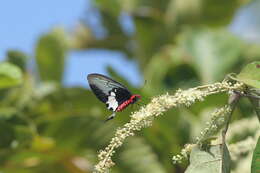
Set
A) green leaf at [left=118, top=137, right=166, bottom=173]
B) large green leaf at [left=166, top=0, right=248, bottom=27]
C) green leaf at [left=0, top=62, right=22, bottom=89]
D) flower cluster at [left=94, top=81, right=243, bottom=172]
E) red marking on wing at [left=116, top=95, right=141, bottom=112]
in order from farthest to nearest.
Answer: large green leaf at [left=166, top=0, right=248, bottom=27]
green leaf at [left=118, top=137, right=166, bottom=173]
green leaf at [left=0, top=62, right=22, bottom=89]
red marking on wing at [left=116, top=95, right=141, bottom=112]
flower cluster at [left=94, top=81, right=243, bottom=172]

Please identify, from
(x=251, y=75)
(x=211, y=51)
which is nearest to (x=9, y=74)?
(x=251, y=75)

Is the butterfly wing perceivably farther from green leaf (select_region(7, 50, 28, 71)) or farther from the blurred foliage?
green leaf (select_region(7, 50, 28, 71))

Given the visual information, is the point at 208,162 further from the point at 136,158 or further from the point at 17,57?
the point at 17,57

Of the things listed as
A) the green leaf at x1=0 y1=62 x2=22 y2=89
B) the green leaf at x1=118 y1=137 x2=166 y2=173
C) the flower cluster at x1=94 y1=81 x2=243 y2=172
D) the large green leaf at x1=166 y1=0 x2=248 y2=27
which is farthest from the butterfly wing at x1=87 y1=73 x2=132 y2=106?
the large green leaf at x1=166 y1=0 x2=248 y2=27

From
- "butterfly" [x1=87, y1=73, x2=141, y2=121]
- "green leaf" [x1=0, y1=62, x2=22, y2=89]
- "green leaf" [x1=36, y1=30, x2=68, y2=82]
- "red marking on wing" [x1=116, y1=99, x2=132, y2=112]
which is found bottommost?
"red marking on wing" [x1=116, y1=99, x2=132, y2=112]

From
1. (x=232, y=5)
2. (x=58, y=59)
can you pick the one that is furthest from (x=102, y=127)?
(x=232, y=5)

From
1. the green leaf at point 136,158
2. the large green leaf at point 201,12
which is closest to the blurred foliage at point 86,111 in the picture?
the green leaf at point 136,158

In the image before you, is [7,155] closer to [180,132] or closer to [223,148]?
[180,132]
